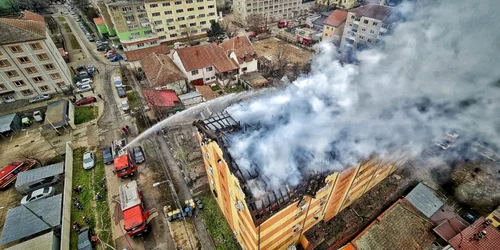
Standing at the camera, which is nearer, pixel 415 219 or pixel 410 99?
pixel 410 99

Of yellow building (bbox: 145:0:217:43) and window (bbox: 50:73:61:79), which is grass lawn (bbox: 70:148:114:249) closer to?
window (bbox: 50:73:61:79)

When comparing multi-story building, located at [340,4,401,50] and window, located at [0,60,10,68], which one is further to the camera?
multi-story building, located at [340,4,401,50]

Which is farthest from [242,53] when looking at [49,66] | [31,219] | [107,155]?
[31,219]

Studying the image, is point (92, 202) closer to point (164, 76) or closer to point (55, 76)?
point (164, 76)

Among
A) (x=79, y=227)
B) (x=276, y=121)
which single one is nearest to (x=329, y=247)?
(x=276, y=121)

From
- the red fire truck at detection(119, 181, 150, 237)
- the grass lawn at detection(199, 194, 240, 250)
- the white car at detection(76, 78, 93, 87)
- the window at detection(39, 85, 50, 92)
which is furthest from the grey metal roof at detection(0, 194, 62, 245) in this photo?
the white car at detection(76, 78, 93, 87)

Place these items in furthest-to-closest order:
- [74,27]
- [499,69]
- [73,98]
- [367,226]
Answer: [74,27]
[73,98]
[367,226]
[499,69]

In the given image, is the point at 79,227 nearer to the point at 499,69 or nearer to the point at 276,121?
the point at 276,121
